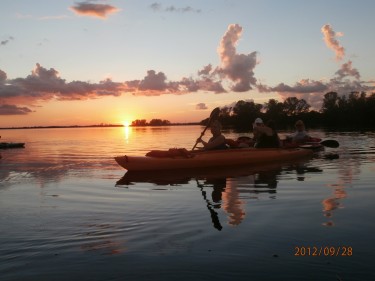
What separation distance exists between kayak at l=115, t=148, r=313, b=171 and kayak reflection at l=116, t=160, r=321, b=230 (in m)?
0.25

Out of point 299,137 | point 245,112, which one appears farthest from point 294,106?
point 299,137

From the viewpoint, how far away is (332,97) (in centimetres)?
9525

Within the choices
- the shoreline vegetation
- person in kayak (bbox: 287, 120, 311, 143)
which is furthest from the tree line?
person in kayak (bbox: 287, 120, 311, 143)

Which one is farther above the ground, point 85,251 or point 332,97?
point 332,97

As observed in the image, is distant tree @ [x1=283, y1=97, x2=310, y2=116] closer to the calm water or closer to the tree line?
the tree line

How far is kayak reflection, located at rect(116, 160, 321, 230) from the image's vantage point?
7474 mm

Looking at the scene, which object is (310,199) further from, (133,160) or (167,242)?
(133,160)

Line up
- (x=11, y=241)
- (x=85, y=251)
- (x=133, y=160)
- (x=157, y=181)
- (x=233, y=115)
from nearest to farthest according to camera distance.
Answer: (x=85, y=251) < (x=11, y=241) < (x=157, y=181) < (x=133, y=160) < (x=233, y=115)

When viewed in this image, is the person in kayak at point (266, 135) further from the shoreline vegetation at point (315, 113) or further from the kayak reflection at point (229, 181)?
the shoreline vegetation at point (315, 113)

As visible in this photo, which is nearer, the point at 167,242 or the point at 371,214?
the point at 167,242

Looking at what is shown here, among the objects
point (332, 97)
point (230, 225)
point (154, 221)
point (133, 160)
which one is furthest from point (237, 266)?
point (332, 97)

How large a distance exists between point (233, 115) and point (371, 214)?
108m

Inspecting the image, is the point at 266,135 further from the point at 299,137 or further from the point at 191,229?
the point at 191,229

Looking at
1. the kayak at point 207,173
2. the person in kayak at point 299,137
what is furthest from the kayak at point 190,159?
the person in kayak at point 299,137
